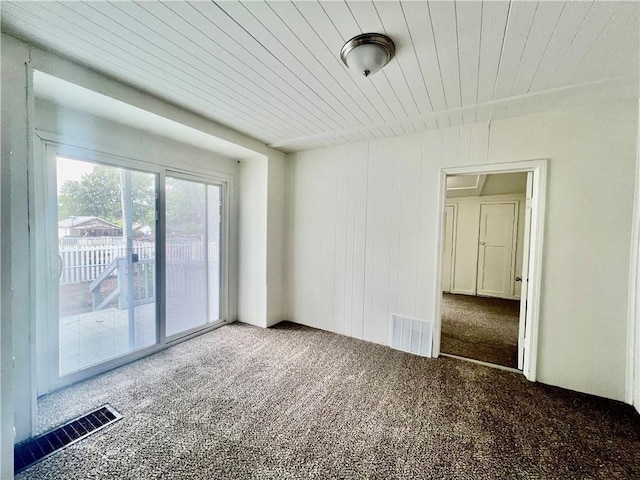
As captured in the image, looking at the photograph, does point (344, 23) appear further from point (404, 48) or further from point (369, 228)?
point (369, 228)

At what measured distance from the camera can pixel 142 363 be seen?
2.60 metres

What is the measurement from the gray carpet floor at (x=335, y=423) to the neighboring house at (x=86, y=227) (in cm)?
134

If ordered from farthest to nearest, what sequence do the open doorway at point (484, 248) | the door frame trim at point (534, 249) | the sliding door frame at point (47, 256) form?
the open doorway at point (484, 248)
the door frame trim at point (534, 249)
the sliding door frame at point (47, 256)

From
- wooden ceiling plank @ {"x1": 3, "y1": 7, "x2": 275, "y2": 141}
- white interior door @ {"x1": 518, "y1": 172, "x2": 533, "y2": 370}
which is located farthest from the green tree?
white interior door @ {"x1": 518, "y1": 172, "x2": 533, "y2": 370}

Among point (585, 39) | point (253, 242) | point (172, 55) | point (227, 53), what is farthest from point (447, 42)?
point (253, 242)

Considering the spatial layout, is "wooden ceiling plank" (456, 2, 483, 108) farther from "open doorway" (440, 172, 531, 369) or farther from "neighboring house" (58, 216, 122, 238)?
"neighboring house" (58, 216, 122, 238)

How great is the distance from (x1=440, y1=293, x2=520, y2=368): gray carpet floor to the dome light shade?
3046 mm

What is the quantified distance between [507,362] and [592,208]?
5.69 ft

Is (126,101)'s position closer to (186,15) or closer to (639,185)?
(186,15)

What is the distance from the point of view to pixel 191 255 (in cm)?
A: 325

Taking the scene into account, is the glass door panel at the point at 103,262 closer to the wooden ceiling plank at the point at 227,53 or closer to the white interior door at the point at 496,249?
the wooden ceiling plank at the point at 227,53

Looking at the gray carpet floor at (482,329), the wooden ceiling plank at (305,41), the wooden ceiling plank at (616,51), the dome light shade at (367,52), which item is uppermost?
the wooden ceiling plank at (305,41)

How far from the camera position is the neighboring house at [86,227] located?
217cm

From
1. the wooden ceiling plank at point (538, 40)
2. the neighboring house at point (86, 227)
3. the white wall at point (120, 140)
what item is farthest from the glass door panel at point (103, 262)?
the wooden ceiling plank at point (538, 40)
